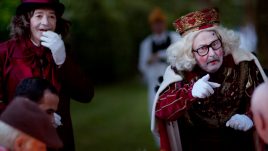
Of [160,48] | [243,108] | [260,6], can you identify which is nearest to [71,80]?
[243,108]

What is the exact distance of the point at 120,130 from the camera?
38.2 feet

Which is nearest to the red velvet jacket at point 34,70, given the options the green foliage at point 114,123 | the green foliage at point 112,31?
the green foliage at point 114,123

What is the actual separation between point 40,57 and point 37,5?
34 cm

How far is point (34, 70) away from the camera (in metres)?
4.32

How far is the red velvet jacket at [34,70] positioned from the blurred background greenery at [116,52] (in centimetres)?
259

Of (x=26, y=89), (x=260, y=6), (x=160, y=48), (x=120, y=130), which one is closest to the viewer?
(x=26, y=89)

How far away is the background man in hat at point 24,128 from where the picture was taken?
3.17 m

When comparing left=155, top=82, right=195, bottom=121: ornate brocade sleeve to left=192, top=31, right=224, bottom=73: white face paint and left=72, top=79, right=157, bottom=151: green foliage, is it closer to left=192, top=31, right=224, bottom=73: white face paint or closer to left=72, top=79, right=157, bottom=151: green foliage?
left=192, top=31, right=224, bottom=73: white face paint

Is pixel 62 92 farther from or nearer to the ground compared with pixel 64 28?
nearer to the ground

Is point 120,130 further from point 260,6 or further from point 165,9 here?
point 165,9

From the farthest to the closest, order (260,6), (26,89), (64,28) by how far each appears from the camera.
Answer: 1. (260,6)
2. (64,28)
3. (26,89)

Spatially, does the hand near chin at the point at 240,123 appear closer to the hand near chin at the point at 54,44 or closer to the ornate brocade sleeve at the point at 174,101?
the ornate brocade sleeve at the point at 174,101

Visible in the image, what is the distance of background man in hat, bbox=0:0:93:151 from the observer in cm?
428

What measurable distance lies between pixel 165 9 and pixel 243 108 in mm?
15457
